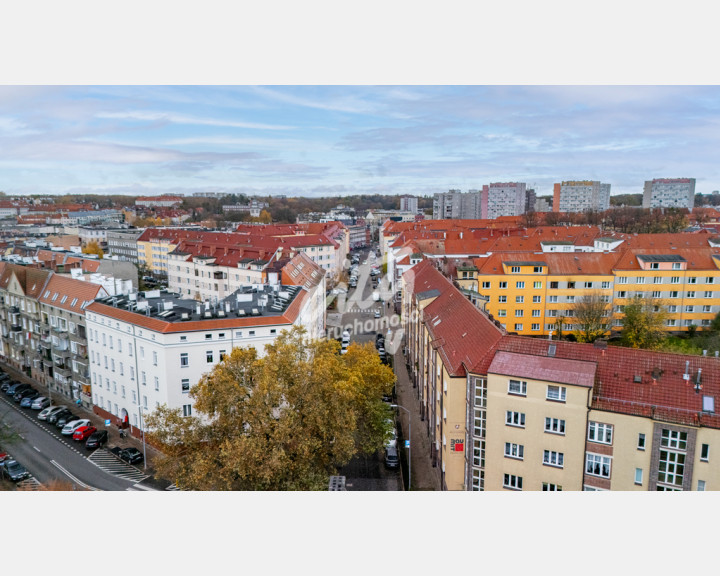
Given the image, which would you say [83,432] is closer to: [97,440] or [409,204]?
[97,440]

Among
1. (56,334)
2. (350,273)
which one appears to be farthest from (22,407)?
(350,273)

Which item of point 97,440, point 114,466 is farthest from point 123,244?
point 114,466

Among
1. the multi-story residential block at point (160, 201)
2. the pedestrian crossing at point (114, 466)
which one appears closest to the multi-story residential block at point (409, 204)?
the multi-story residential block at point (160, 201)

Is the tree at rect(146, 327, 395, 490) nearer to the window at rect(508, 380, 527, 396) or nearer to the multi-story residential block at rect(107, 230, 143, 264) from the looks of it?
the window at rect(508, 380, 527, 396)

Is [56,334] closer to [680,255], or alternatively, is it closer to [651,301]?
[651,301]

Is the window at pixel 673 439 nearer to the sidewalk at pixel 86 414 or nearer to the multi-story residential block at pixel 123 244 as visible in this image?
the sidewalk at pixel 86 414


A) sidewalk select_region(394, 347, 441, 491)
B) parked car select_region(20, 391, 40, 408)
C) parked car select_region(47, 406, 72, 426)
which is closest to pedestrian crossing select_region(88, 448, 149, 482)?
parked car select_region(47, 406, 72, 426)

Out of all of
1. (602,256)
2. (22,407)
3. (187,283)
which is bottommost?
(22,407)
